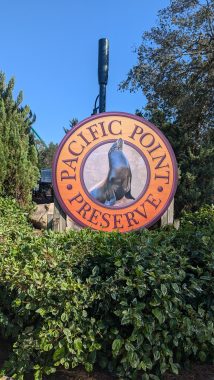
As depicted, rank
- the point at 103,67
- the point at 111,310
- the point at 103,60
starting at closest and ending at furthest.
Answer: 1. the point at 111,310
2. the point at 103,60
3. the point at 103,67

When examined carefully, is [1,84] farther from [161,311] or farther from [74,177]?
[161,311]

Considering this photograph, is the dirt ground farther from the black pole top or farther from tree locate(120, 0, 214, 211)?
tree locate(120, 0, 214, 211)

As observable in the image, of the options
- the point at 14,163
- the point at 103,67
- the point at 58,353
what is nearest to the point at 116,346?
the point at 58,353

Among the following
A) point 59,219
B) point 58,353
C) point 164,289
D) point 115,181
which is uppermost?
point 115,181

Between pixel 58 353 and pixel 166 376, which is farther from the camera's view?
pixel 166 376

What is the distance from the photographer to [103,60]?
6273 mm

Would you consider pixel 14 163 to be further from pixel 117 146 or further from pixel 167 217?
pixel 167 217

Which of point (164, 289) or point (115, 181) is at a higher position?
point (115, 181)

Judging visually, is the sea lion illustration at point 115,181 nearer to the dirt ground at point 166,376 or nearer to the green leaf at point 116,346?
the dirt ground at point 166,376

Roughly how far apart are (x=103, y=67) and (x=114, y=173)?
2001mm

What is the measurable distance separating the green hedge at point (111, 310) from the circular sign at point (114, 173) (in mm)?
1664

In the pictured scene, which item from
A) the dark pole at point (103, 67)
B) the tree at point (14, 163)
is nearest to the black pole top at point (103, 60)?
the dark pole at point (103, 67)

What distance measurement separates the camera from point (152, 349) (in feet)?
9.70

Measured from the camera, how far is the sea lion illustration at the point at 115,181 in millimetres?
5102
